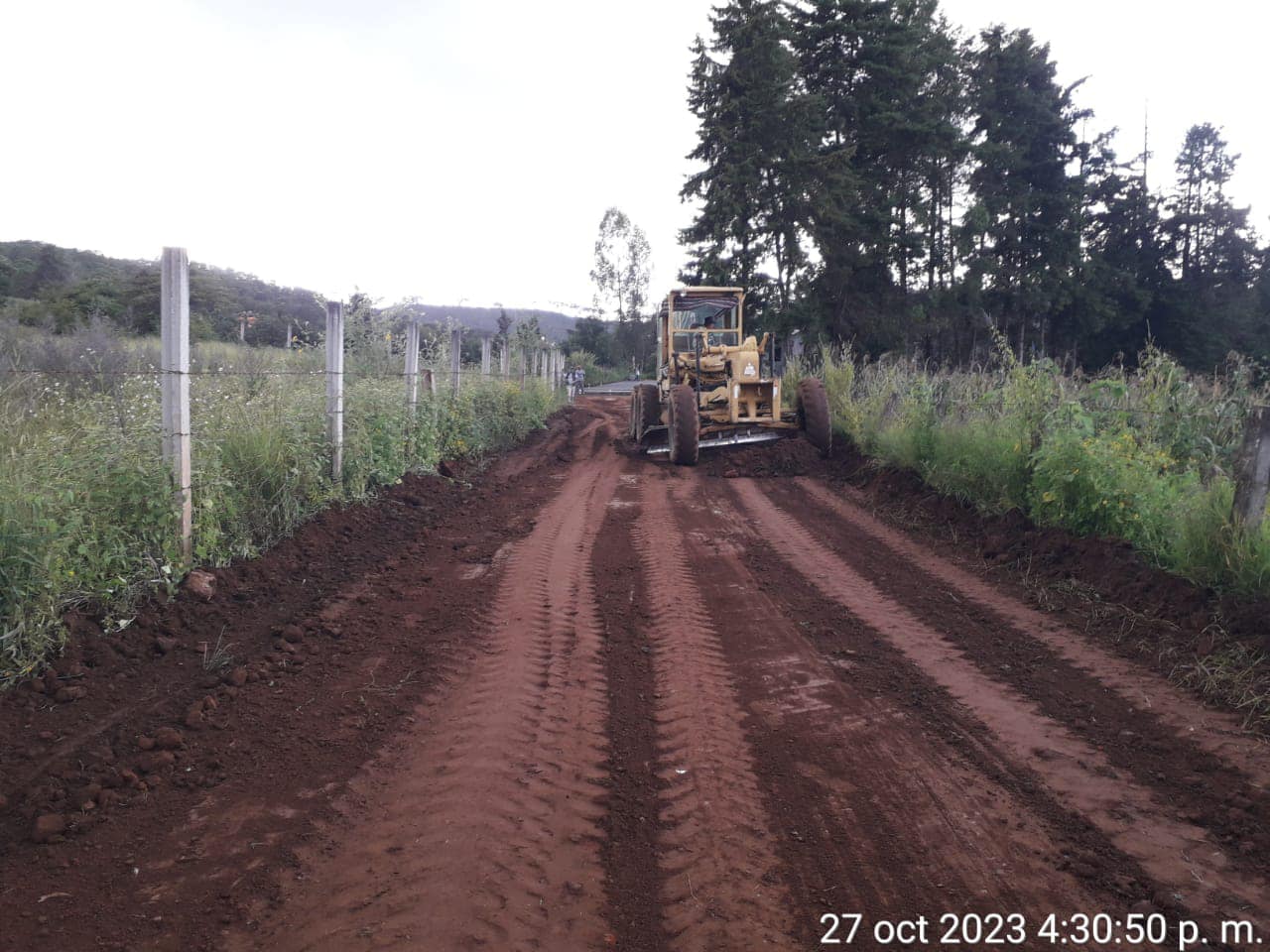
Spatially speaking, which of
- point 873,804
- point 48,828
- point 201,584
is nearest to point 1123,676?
point 873,804

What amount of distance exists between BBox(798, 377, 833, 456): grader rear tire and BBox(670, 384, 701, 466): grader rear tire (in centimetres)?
182

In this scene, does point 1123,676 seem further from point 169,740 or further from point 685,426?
point 685,426

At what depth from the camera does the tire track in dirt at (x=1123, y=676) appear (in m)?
4.14

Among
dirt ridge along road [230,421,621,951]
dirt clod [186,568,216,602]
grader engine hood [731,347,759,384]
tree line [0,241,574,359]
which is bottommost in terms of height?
dirt ridge along road [230,421,621,951]

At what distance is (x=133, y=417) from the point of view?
20.9 ft

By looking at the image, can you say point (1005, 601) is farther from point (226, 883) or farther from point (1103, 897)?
point (226, 883)

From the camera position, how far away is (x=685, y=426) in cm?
1371

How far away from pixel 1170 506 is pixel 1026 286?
99.3ft

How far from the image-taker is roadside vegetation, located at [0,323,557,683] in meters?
4.68

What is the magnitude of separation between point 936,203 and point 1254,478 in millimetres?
31685

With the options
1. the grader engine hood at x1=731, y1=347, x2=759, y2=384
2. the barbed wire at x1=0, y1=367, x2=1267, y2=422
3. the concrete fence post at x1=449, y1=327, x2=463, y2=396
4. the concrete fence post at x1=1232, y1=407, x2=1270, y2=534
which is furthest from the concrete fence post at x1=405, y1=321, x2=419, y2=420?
the concrete fence post at x1=1232, y1=407, x2=1270, y2=534

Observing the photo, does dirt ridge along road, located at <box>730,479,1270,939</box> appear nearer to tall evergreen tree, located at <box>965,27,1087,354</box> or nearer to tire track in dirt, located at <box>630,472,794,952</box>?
tire track in dirt, located at <box>630,472,794,952</box>

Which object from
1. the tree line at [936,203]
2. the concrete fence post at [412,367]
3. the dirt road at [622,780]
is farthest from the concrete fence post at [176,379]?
the tree line at [936,203]

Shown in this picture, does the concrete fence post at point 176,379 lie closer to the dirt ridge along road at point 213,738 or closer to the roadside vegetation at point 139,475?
the roadside vegetation at point 139,475
